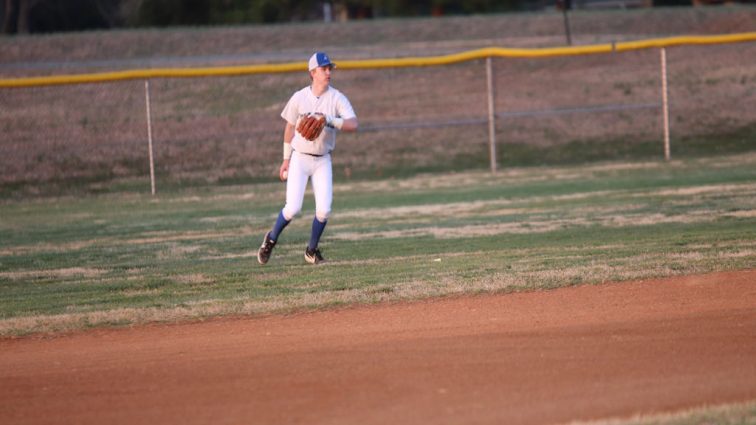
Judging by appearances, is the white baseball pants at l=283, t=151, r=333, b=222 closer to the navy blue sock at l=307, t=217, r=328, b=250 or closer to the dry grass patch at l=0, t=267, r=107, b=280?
the navy blue sock at l=307, t=217, r=328, b=250

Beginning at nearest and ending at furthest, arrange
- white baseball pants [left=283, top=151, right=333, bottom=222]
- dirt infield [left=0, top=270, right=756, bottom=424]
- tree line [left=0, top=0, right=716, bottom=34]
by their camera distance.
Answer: dirt infield [left=0, top=270, right=756, bottom=424] → white baseball pants [left=283, top=151, right=333, bottom=222] → tree line [left=0, top=0, right=716, bottom=34]

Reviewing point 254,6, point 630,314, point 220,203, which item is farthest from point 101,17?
point 630,314

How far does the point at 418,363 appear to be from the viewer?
6.89 meters

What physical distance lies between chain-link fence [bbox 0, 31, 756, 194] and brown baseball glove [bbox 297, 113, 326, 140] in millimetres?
11451

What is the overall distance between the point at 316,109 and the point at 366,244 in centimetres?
242

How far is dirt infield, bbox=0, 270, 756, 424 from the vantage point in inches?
236

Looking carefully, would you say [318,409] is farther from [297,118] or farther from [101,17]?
[101,17]

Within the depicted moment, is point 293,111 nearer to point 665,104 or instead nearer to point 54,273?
point 54,273

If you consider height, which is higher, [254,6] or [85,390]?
[254,6]

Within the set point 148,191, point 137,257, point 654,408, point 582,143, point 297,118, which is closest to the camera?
point 654,408

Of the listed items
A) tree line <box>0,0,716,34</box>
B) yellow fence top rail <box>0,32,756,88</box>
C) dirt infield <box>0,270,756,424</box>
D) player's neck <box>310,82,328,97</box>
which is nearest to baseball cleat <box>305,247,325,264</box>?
player's neck <box>310,82,328,97</box>

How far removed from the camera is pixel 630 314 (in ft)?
26.7

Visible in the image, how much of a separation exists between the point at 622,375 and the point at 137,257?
275 inches

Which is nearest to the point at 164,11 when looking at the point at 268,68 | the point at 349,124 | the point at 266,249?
the point at 268,68
